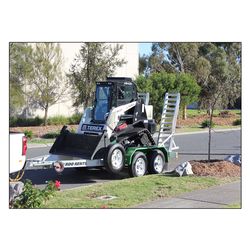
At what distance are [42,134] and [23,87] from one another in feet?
11.5

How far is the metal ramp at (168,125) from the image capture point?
14867mm

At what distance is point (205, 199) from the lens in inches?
401

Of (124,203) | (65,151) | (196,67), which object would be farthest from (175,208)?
(196,67)

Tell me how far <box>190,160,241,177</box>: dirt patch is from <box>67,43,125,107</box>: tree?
14.1 meters

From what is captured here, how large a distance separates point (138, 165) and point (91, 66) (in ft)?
48.4

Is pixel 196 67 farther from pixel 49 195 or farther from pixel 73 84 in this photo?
pixel 49 195

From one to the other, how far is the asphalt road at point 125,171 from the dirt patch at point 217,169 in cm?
152

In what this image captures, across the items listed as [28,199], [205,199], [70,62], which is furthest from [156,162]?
[70,62]

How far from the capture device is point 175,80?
30.1 meters

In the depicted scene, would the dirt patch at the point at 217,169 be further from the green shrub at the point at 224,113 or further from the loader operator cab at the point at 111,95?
the green shrub at the point at 224,113

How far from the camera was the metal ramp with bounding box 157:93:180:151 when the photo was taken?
14.9m

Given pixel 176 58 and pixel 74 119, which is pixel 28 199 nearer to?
pixel 74 119

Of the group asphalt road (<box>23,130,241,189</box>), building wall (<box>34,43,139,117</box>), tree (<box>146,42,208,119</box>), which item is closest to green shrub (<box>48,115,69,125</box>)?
building wall (<box>34,43,139,117</box>)

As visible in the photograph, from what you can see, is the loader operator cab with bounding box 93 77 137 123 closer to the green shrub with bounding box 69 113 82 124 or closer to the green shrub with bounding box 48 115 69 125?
the green shrub with bounding box 48 115 69 125
